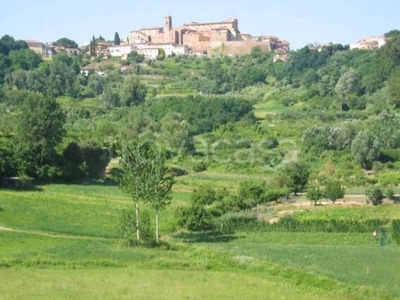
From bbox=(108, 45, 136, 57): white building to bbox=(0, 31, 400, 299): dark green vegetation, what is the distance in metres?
48.4

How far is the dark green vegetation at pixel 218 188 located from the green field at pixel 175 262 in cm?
9

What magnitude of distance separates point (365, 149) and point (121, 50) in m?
112

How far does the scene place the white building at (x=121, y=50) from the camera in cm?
16294

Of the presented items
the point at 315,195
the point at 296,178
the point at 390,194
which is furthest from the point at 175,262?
the point at 296,178

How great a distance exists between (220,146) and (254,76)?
168 feet

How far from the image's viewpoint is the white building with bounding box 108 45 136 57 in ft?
535

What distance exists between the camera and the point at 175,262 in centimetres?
2820

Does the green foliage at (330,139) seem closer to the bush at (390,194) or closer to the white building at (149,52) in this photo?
the bush at (390,194)

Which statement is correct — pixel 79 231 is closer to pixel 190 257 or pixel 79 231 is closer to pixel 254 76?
pixel 190 257

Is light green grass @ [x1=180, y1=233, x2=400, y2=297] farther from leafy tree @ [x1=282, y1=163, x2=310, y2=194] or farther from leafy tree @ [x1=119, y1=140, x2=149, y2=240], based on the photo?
Result: leafy tree @ [x1=282, y1=163, x2=310, y2=194]

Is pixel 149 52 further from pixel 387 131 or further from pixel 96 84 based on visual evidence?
pixel 387 131

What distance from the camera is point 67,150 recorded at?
5309cm

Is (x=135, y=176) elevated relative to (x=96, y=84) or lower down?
lower down

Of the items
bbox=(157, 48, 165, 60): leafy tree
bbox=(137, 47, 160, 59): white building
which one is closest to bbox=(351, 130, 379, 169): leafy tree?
bbox=(157, 48, 165, 60): leafy tree
